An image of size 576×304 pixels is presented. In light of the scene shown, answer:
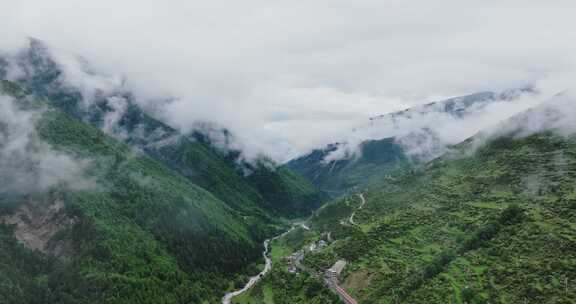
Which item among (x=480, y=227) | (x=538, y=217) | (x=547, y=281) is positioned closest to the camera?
(x=547, y=281)

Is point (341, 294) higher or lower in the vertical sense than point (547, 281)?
lower

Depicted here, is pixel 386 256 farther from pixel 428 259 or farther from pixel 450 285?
pixel 450 285

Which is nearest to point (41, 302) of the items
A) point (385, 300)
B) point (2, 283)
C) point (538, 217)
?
point (2, 283)

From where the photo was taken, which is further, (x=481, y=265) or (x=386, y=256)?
(x=386, y=256)

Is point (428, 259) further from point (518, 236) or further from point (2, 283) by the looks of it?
point (2, 283)

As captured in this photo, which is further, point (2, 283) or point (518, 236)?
point (2, 283)

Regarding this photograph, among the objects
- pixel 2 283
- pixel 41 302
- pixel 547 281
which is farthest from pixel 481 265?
pixel 2 283

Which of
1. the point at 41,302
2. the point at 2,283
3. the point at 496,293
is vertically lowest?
the point at 41,302

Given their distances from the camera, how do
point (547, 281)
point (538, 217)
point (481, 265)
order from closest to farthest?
point (547, 281) → point (481, 265) → point (538, 217)

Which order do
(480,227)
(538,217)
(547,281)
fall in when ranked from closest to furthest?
(547,281)
(538,217)
(480,227)
